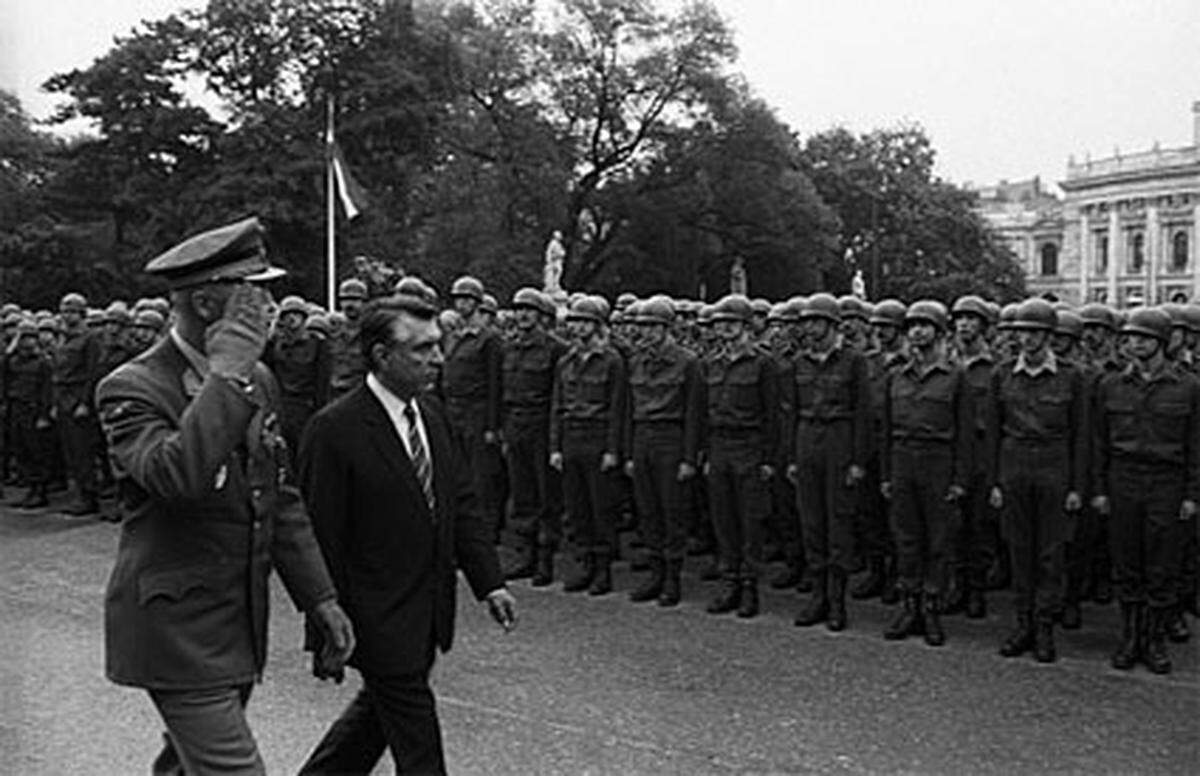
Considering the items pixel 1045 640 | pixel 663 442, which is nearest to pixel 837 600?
pixel 1045 640

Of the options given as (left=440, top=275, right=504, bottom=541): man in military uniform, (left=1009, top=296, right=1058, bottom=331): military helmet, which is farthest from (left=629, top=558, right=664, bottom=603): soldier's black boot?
(left=1009, top=296, right=1058, bottom=331): military helmet

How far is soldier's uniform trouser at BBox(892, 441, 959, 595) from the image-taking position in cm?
791

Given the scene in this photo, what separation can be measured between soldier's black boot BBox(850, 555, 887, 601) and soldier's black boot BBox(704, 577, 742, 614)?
40.9 inches

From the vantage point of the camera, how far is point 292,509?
369cm

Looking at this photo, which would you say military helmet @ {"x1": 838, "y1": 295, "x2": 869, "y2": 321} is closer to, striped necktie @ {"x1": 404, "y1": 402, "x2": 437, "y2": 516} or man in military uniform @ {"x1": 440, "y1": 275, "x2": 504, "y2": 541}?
man in military uniform @ {"x1": 440, "y1": 275, "x2": 504, "y2": 541}

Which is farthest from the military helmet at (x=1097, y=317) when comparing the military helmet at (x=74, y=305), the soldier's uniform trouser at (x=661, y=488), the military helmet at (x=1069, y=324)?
the military helmet at (x=74, y=305)

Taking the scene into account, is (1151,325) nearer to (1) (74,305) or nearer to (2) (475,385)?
(2) (475,385)

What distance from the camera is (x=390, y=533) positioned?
408 centimetres

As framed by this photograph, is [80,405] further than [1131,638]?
Yes

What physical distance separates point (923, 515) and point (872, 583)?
5.10 feet

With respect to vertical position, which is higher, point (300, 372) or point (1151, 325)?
point (1151, 325)

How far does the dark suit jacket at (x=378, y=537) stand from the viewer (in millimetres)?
3998

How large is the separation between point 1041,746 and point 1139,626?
75.9 inches

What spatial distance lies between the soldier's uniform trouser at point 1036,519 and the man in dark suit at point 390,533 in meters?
4.21
